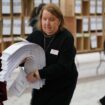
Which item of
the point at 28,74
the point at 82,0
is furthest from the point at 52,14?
the point at 82,0

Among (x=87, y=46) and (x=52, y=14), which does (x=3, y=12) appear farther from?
(x=52, y=14)

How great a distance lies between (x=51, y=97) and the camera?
215 cm

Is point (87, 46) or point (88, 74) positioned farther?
point (87, 46)

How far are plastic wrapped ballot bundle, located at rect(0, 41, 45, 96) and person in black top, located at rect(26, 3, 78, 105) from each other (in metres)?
0.04

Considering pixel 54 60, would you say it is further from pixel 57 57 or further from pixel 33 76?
pixel 33 76

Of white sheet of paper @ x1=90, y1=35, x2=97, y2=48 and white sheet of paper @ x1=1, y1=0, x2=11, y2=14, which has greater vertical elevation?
white sheet of paper @ x1=1, y1=0, x2=11, y2=14

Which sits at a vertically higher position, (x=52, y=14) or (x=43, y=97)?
(x=52, y=14)

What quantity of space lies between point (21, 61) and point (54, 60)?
13.2 inches

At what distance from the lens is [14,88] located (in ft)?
6.13

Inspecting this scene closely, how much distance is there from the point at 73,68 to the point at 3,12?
391cm

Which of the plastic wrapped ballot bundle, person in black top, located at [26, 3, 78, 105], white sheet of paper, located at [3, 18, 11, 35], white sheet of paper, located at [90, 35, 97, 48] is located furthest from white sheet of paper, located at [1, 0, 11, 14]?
the plastic wrapped ballot bundle

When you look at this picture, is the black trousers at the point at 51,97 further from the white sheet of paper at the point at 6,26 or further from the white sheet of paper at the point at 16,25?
the white sheet of paper at the point at 16,25

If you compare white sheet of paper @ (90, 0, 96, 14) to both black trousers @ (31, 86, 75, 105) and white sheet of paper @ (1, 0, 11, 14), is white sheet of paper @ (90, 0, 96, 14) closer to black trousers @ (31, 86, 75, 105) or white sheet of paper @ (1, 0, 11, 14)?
white sheet of paper @ (1, 0, 11, 14)

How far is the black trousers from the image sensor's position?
2146 mm
